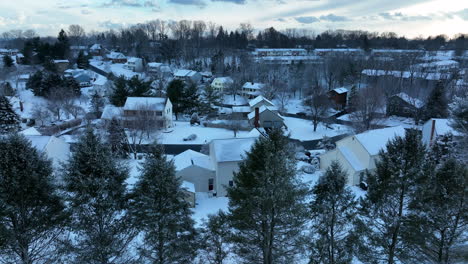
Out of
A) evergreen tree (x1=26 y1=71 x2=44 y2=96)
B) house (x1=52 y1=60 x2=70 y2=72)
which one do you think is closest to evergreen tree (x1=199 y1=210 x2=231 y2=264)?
evergreen tree (x1=26 y1=71 x2=44 y2=96)

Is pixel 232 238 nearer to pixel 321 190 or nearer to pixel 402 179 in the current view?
pixel 321 190

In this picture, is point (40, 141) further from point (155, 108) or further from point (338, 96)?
point (338, 96)

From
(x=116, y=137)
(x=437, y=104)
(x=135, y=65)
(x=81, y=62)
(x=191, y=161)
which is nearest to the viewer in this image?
(x=191, y=161)

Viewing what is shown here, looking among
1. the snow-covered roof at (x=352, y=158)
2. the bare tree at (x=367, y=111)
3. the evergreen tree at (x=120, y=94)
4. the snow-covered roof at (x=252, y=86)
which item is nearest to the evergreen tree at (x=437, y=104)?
the bare tree at (x=367, y=111)

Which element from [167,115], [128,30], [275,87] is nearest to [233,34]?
[128,30]

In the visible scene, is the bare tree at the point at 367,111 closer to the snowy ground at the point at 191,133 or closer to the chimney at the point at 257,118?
the chimney at the point at 257,118

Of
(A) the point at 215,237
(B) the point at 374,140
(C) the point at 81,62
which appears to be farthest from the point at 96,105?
(A) the point at 215,237
